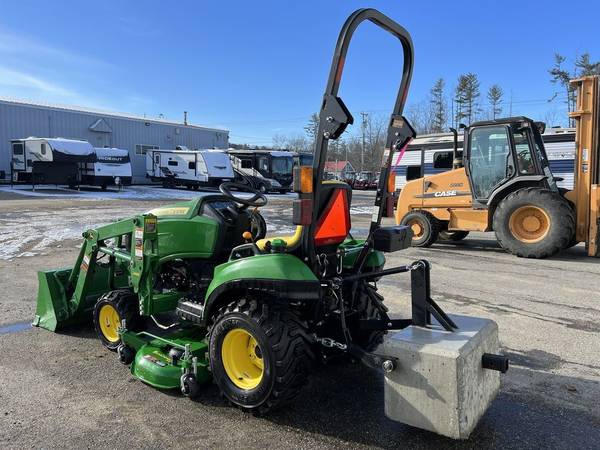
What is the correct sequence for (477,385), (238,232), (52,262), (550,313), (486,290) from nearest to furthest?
(477,385), (238,232), (550,313), (486,290), (52,262)

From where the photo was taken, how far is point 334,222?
3.44 meters

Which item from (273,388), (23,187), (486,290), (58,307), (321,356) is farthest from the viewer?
(23,187)

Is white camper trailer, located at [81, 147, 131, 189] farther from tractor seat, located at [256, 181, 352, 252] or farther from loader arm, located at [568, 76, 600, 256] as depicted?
A: tractor seat, located at [256, 181, 352, 252]

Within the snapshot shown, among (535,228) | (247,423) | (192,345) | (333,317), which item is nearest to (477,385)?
(333,317)

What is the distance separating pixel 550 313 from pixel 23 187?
95.2 feet

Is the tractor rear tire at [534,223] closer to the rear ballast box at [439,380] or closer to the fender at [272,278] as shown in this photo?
the rear ballast box at [439,380]

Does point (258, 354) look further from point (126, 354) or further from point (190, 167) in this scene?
point (190, 167)

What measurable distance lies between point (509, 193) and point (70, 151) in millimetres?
23321

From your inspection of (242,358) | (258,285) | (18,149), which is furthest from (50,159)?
(258,285)

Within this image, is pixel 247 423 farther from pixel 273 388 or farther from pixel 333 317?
pixel 333 317

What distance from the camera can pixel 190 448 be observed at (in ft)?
9.51

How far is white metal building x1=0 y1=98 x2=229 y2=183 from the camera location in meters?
31.7

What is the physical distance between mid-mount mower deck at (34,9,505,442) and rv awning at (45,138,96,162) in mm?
23789

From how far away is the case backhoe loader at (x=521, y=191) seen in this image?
8.72 m
